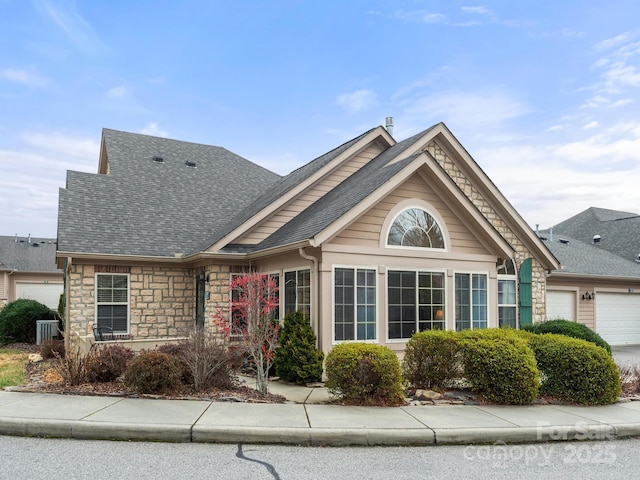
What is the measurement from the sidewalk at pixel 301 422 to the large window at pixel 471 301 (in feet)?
12.9

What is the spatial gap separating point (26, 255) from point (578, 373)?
3229 centimetres

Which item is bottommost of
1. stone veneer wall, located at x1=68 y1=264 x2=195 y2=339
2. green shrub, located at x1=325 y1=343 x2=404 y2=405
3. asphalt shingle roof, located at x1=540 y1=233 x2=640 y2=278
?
green shrub, located at x1=325 y1=343 x2=404 y2=405

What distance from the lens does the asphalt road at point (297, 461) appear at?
17.5 feet

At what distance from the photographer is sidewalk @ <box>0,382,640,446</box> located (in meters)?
6.50

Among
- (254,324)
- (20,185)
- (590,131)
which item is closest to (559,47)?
(590,131)

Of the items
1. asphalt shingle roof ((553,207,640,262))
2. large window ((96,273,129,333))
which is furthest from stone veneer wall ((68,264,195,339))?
asphalt shingle roof ((553,207,640,262))

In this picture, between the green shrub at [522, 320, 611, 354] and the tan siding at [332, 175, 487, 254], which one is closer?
the tan siding at [332, 175, 487, 254]

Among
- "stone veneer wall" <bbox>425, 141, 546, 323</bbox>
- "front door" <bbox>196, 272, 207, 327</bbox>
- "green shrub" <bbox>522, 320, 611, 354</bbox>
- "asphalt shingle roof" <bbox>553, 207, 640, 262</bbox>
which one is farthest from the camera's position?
"asphalt shingle roof" <bbox>553, 207, 640, 262</bbox>

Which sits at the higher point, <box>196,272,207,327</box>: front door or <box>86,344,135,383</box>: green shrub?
<box>196,272,207,327</box>: front door

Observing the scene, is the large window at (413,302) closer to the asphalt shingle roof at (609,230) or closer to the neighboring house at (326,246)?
the neighboring house at (326,246)

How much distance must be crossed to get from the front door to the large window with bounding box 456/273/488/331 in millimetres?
6505

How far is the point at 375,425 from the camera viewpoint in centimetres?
691

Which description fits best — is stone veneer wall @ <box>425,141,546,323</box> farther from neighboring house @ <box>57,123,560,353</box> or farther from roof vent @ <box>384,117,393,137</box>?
roof vent @ <box>384,117,393,137</box>

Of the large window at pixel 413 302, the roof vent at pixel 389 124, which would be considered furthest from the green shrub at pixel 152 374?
the roof vent at pixel 389 124
